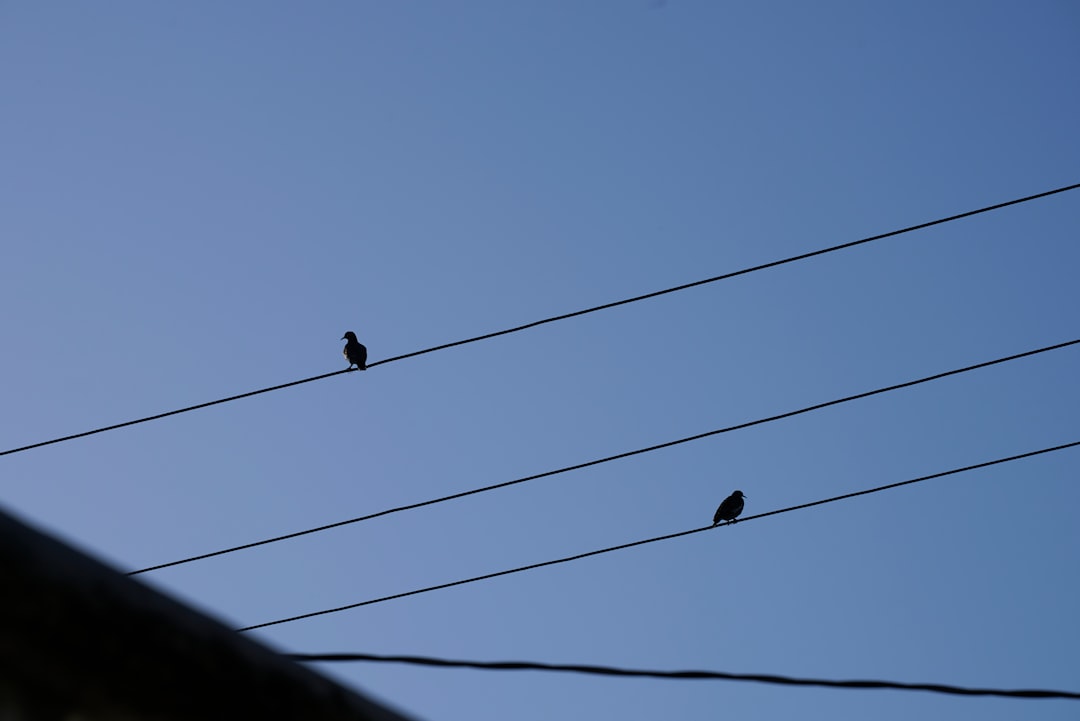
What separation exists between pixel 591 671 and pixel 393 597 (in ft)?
13.3

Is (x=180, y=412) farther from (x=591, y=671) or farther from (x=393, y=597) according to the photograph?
(x=591, y=671)

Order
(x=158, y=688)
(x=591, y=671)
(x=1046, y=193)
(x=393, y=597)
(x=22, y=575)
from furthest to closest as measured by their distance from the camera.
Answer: (x=1046, y=193)
(x=393, y=597)
(x=591, y=671)
(x=158, y=688)
(x=22, y=575)

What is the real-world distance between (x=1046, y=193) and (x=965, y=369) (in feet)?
4.22

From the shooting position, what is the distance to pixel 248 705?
8.39 feet

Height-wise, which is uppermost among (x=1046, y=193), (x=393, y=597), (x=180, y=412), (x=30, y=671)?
(x=1046, y=193)

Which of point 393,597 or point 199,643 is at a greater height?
point 393,597

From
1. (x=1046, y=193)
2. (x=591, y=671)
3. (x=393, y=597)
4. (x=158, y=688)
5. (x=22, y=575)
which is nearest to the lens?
(x=22, y=575)

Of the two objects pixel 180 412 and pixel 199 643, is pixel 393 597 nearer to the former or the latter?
pixel 180 412

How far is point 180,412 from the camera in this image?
8.38 meters

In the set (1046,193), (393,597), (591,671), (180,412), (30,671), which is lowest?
(30,671)

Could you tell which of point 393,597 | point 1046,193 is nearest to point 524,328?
point 393,597

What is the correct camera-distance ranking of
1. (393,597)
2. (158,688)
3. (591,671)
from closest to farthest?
(158,688) → (591,671) → (393,597)

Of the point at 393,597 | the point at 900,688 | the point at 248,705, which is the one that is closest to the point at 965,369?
the point at 393,597

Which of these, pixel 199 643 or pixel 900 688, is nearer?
pixel 199 643
